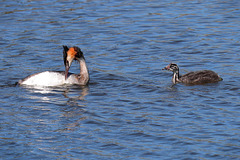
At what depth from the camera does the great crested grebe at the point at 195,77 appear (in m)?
14.3

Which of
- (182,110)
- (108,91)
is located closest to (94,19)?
(108,91)

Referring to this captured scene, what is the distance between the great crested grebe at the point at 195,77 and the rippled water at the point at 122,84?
0.79ft

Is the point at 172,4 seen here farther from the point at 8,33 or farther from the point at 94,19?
the point at 8,33

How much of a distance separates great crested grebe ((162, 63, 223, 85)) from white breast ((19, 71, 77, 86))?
9.37ft

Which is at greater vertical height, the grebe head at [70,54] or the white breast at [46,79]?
the grebe head at [70,54]

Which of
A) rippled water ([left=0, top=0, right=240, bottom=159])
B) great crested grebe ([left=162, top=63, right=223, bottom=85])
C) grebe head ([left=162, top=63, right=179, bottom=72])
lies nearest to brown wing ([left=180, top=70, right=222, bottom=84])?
great crested grebe ([left=162, top=63, right=223, bottom=85])

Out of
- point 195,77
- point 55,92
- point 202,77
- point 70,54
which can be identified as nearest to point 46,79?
point 55,92

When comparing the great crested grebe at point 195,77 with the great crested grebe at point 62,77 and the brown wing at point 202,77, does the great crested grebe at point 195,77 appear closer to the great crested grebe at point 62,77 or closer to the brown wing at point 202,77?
the brown wing at point 202,77

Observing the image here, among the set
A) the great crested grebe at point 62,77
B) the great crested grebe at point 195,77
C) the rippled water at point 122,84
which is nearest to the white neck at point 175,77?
the great crested grebe at point 195,77

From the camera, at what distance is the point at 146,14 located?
2183 cm

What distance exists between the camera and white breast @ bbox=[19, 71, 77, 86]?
14.5 m

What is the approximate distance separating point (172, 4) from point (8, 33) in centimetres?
686

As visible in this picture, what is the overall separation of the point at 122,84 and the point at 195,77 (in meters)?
1.87

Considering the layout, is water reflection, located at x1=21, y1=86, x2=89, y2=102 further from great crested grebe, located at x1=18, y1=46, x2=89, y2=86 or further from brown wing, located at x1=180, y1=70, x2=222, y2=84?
brown wing, located at x1=180, y1=70, x2=222, y2=84
